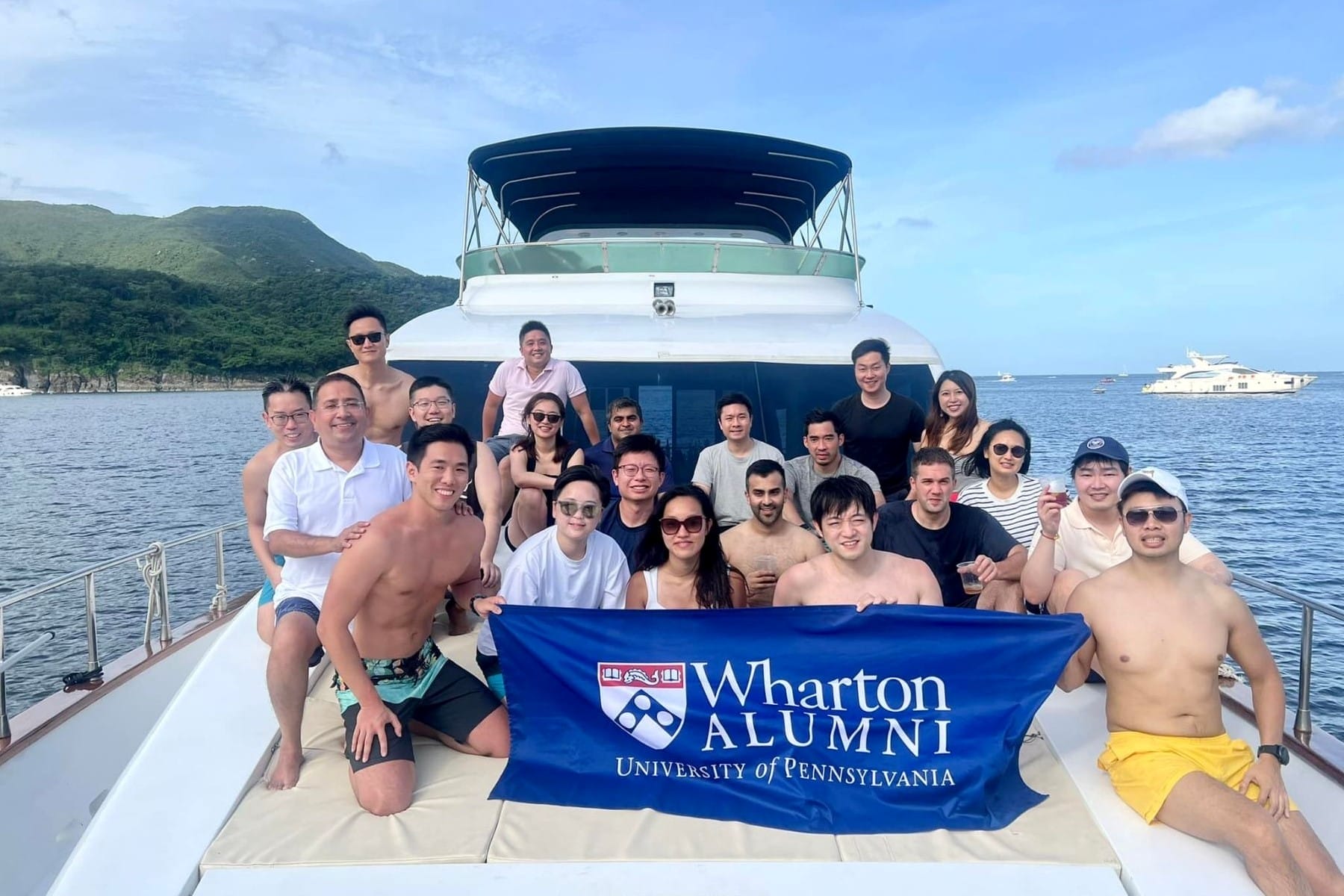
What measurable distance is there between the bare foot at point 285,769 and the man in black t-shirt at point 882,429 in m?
3.56

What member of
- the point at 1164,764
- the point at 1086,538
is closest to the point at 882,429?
the point at 1086,538

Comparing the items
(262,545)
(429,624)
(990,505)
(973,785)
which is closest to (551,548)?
(429,624)

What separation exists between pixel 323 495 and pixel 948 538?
293 centimetres

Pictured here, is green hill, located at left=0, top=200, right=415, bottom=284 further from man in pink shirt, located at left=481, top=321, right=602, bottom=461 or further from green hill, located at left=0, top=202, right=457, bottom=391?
man in pink shirt, located at left=481, top=321, right=602, bottom=461

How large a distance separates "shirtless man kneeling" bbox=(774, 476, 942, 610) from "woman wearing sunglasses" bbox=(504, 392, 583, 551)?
5.84ft

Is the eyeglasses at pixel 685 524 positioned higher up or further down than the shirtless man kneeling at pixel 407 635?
higher up

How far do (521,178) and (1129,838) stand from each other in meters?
7.32

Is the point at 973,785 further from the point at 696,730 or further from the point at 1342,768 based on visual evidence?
the point at 1342,768

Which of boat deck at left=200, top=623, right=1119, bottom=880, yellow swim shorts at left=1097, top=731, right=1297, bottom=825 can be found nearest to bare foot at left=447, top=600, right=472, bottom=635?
boat deck at left=200, top=623, right=1119, bottom=880

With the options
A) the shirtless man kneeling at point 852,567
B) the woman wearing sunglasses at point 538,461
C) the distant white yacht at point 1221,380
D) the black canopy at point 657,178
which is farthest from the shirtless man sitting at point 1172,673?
the distant white yacht at point 1221,380

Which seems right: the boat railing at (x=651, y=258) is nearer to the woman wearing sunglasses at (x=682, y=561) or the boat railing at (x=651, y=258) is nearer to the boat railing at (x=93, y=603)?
the boat railing at (x=93, y=603)

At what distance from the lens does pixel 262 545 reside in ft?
13.9

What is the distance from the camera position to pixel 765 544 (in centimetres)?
417

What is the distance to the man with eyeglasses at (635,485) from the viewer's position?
13.1ft
